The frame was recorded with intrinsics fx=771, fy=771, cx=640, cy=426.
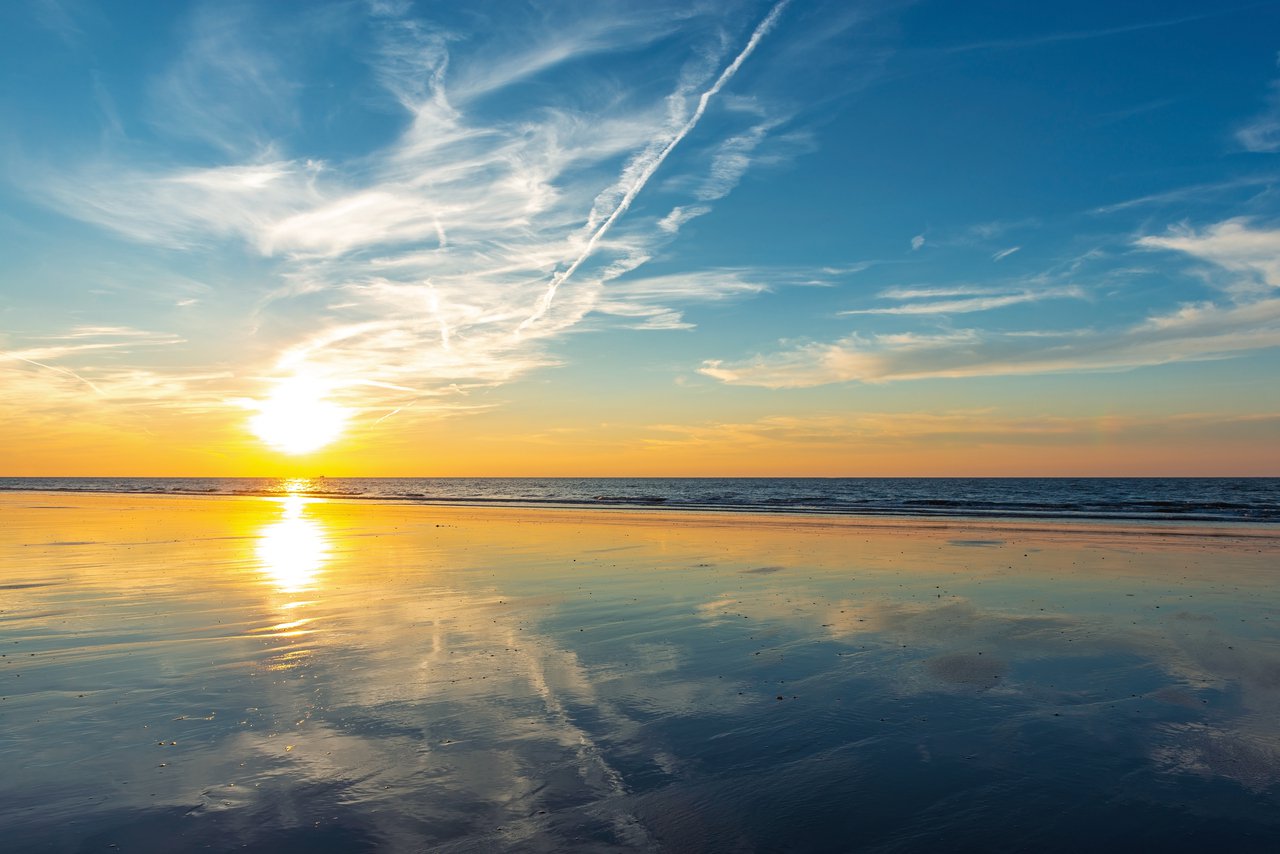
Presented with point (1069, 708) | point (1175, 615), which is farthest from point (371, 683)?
point (1175, 615)

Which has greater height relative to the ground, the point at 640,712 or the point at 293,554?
the point at 293,554

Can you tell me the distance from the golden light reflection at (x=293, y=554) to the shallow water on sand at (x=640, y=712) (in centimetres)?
64

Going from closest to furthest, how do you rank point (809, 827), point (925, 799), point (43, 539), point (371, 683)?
point (809, 827), point (925, 799), point (371, 683), point (43, 539)

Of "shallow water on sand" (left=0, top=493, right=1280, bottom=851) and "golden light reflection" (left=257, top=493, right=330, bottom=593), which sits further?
"golden light reflection" (left=257, top=493, right=330, bottom=593)

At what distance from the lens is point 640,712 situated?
9625mm

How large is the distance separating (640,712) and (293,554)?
21432 millimetres

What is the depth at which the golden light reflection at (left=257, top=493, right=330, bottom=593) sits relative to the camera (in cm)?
2095

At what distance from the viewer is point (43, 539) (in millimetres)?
32031

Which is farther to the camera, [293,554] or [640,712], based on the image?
[293,554]

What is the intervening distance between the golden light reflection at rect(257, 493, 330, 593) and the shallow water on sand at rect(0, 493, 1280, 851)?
0.64 meters

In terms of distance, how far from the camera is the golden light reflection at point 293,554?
2095 cm

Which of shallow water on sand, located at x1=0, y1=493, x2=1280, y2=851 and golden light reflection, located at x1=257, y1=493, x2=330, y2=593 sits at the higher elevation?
golden light reflection, located at x1=257, y1=493, x2=330, y2=593

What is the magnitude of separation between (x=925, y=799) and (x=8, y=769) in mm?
9006

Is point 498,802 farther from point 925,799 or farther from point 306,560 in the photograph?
point 306,560
